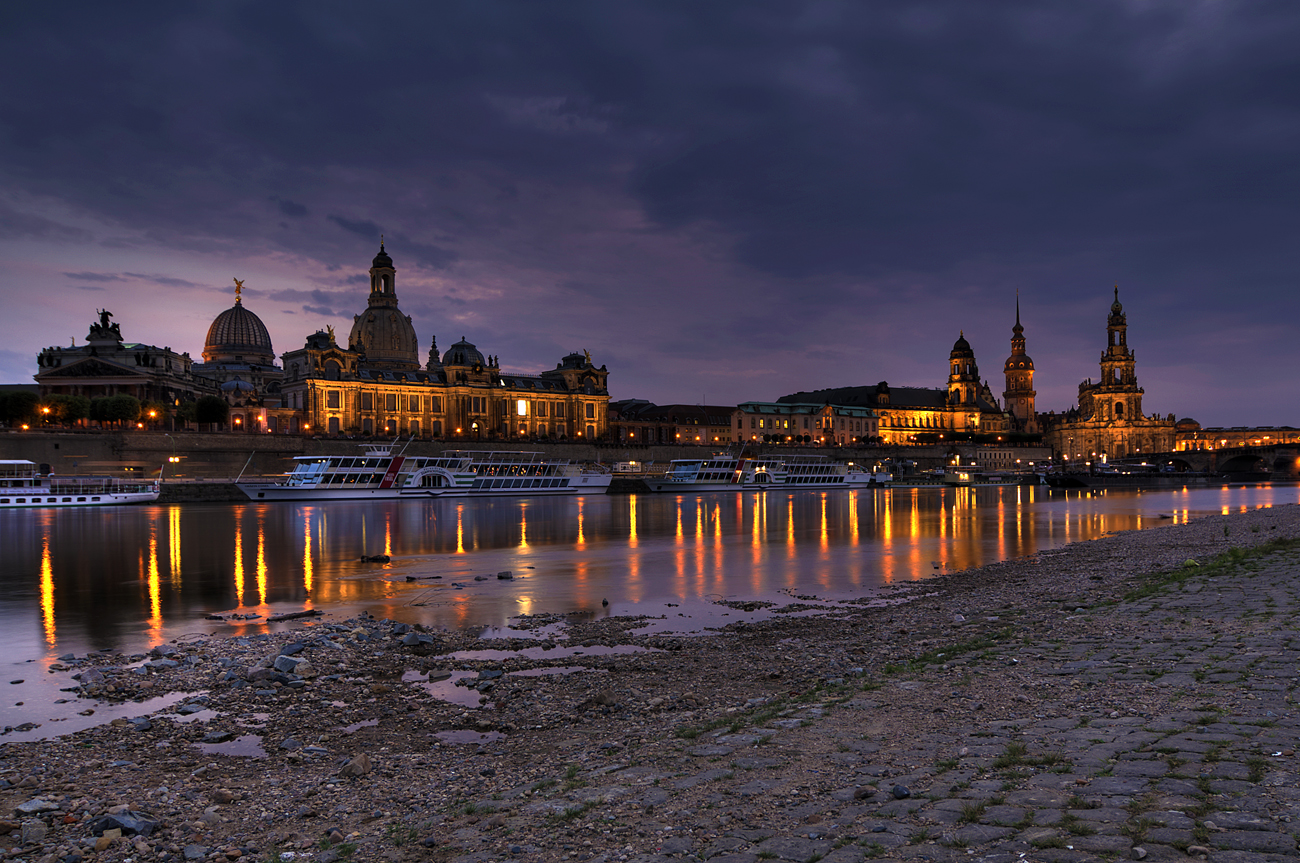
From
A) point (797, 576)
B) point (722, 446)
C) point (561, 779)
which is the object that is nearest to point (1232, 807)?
point (561, 779)

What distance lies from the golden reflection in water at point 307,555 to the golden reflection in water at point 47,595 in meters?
6.02

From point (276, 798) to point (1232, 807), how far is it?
879 centimetres

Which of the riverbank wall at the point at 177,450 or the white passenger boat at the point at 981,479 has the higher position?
the riverbank wall at the point at 177,450

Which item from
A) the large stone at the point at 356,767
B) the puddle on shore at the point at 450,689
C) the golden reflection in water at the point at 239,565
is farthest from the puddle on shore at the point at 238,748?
the golden reflection in water at the point at 239,565

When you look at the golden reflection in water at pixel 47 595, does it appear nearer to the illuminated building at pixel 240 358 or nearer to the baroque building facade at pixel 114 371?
the baroque building facade at pixel 114 371

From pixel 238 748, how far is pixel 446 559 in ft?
77.2

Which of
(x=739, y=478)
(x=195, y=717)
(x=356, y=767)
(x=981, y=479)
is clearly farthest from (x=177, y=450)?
(x=981, y=479)

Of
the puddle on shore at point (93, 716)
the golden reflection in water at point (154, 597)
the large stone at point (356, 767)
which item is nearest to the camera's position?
the large stone at point (356, 767)

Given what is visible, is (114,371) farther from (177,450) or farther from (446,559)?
(446,559)

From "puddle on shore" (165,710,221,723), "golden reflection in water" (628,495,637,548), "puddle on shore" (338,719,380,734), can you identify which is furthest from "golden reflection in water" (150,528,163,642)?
"golden reflection in water" (628,495,637,548)

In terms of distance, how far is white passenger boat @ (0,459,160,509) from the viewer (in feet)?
229

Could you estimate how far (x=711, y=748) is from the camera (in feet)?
29.7

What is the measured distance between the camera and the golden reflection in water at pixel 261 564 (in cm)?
2461

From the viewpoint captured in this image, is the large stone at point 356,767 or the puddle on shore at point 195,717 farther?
the puddle on shore at point 195,717
